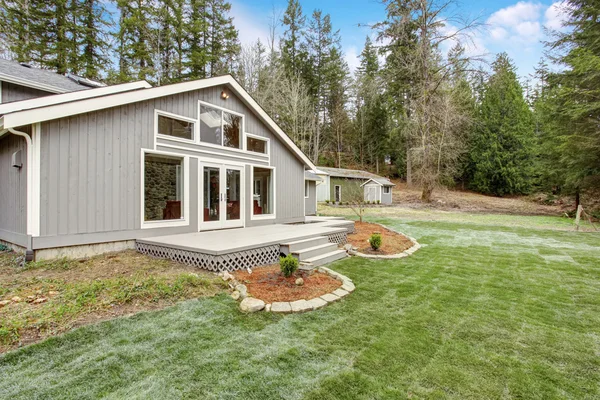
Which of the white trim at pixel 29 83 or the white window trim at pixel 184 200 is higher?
the white trim at pixel 29 83

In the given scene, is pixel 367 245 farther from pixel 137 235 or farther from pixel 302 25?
pixel 302 25

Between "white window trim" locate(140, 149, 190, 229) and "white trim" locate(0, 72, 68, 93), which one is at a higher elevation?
"white trim" locate(0, 72, 68, 93)

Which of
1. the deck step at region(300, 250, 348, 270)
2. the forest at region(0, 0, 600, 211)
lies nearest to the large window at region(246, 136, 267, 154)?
the deck step at region(300, 250, 348, 270)

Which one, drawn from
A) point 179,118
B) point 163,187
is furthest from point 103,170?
point 179,118

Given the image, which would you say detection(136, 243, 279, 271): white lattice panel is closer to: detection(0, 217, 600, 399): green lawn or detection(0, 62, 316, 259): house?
detection(0, 62, 316, 259): house

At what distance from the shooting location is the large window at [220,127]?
7164 mm

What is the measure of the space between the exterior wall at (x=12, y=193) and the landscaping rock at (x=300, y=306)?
191 inches

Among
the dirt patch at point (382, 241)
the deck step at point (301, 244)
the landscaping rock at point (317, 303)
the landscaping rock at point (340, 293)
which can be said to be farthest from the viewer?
the dirt patch at point (382, 241)

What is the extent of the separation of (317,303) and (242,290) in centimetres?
106

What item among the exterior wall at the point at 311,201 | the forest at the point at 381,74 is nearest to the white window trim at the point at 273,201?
the exterior wall at the point at 311,201

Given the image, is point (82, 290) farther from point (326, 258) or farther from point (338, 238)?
point (338, 238)

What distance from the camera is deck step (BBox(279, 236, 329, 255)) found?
5465mm

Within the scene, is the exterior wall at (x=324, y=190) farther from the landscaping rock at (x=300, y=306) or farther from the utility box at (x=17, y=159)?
the landscaping rock at (x=300, y=306)

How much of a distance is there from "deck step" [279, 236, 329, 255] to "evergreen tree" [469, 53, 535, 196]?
1029 inches
